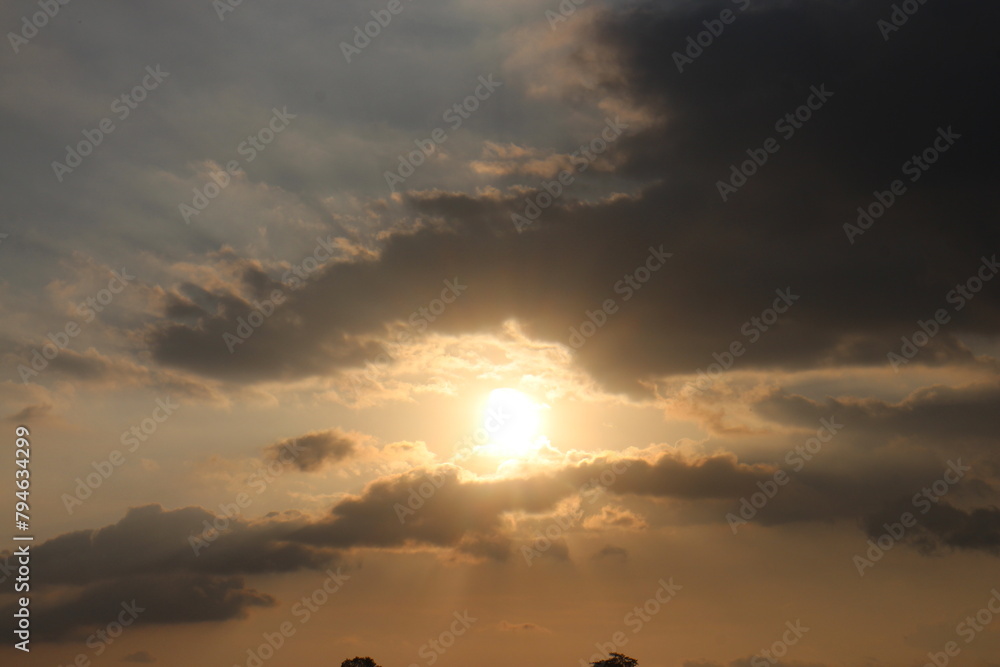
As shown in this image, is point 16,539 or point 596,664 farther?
point 596,664

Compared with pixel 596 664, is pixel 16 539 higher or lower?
higher

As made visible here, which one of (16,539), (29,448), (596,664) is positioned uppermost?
(29,448)

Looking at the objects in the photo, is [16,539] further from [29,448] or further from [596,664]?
[596,664]

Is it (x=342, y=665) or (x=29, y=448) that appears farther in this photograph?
(x=342, y=665)

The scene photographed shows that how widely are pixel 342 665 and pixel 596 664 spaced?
66861 millimetres

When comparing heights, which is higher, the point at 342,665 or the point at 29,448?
the point at 29,448

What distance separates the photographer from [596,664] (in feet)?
530

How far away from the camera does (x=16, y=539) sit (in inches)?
2566

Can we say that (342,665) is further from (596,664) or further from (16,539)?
(16,539)

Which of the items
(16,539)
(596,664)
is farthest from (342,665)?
(16,539)

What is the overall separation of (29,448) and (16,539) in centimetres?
999

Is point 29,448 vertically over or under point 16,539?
over

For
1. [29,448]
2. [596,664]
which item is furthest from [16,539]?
[596,664]

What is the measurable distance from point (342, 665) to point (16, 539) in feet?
359
